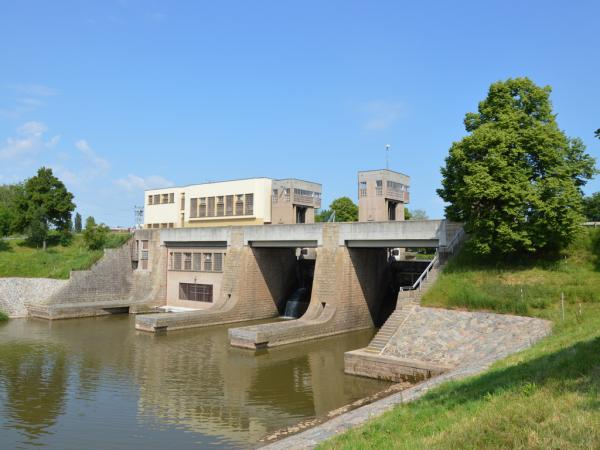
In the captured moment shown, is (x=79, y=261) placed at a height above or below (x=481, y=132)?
below

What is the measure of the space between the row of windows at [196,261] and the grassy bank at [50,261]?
6.18 meters

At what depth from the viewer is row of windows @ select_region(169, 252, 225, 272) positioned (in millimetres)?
42219

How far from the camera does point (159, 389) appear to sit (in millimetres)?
20391

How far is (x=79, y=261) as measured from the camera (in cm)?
4497

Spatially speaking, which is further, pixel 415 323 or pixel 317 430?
pixel 415 323

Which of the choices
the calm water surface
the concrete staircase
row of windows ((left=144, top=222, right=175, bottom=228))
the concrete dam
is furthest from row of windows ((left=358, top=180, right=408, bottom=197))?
row of windows ((left=144, top=222, right=175, bottom=228))

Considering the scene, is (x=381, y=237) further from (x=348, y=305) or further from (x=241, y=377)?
(x=241, y=377)

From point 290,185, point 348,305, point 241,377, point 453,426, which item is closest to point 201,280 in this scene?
point 290,185

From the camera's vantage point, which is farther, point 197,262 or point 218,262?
point 197,262

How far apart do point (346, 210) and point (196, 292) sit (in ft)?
111

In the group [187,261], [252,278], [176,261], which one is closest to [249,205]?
[252,278]

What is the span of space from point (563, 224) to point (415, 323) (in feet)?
28.5

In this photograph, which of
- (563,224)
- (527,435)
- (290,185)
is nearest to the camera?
(527,435)

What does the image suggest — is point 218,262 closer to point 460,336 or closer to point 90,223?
point 90,223
